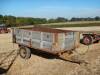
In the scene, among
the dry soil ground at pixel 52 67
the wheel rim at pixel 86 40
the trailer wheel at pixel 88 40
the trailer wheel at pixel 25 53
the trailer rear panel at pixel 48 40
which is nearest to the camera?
the dry soil ground at pixel 52 67

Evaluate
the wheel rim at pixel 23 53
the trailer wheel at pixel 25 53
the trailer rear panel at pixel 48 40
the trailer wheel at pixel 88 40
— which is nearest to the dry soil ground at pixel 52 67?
the trailer wheel at pixel 25 53

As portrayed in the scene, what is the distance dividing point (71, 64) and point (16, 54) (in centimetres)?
452

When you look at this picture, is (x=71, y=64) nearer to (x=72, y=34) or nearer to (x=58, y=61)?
(x=58, y=61)

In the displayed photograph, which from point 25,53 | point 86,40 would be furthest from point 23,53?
point 86,40

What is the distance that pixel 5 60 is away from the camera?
11.5 m

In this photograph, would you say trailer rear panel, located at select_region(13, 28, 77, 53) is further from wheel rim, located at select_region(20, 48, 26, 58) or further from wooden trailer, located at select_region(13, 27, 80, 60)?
wheel rim, located at select_region(20, 48, 26, 58)

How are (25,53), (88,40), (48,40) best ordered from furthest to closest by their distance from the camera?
1. (88,40)
2. (25,53)
3. (48,40)

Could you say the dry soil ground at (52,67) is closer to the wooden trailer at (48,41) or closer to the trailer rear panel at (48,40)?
the wooden trailer at (48,41)

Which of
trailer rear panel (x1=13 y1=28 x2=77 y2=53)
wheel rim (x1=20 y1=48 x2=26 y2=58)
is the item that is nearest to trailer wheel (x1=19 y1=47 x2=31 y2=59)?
wheel rim (x1=20 y1=48 x2=26 y2=58)

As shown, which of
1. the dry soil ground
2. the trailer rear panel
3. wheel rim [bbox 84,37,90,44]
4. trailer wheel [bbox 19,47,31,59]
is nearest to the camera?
the dry soil ground

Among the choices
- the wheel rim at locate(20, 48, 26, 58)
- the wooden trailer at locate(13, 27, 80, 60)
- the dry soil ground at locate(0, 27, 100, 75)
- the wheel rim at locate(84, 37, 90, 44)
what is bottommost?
the dry soil ground at locate(0, 27, 100, 75)

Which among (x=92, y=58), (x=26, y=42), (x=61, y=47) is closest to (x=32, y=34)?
(x=26, y=42)

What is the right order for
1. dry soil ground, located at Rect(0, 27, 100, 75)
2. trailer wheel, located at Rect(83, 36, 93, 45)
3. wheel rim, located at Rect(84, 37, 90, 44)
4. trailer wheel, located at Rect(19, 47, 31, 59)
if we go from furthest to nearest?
wheel rim, located at Rect(84, 37, 90, 44) < trailer wheel, located at Rect(83, 36, 93, 45) < trailer wheel, located at Rect(19, 47, 31, 59) < dry soil ground, located at Rect(0, 27, 100, 75)

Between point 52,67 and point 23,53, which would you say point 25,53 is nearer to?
point 23,53
